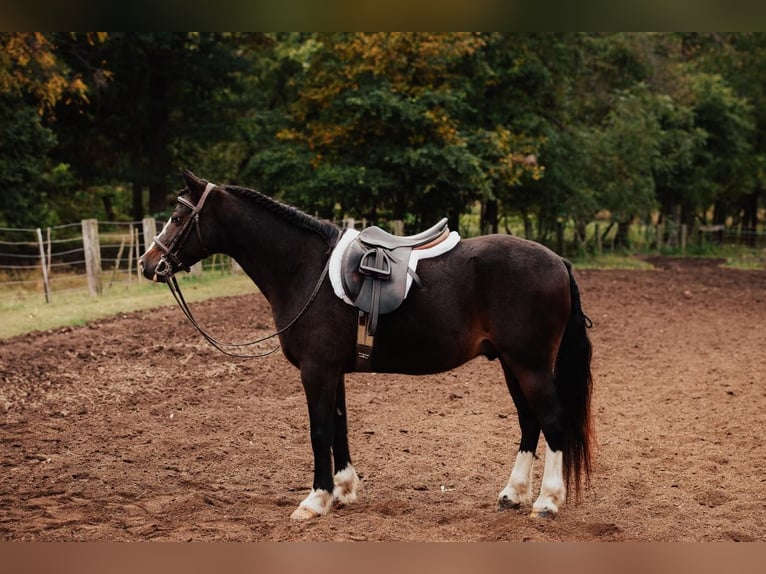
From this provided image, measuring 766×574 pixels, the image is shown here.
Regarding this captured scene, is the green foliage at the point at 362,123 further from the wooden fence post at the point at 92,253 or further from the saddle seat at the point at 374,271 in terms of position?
the saddle seat at the point at 374,271

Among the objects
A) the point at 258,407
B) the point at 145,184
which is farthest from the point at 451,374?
the point at 145,184

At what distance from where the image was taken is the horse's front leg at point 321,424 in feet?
14.8

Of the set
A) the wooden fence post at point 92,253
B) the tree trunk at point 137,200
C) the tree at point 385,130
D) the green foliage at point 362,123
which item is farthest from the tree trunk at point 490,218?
the wooden fence post at point 92,253

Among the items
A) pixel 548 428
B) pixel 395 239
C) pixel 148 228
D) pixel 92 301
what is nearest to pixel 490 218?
pixel 148 228

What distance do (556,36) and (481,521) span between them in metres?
23.5

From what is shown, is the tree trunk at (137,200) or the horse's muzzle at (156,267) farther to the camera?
the tree trunk at (137,200)

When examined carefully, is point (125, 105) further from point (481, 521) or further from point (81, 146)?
point (481, 521)

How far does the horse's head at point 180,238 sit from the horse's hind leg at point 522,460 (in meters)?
2.09

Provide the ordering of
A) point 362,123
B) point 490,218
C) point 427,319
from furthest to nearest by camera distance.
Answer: point 490,218, point 362,123, point 427,319

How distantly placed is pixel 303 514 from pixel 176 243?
1.80 meters

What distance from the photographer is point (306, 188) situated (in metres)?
21.1

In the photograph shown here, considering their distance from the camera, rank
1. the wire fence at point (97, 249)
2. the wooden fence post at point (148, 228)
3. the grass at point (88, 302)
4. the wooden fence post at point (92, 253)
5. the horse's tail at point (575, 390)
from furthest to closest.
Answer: the wooden fence post at point (148, 228) → the wire fence at point (97, 249) → the wooden fence post at point (92, 253) → the grass at point (88, 302) → the horse's tail at point (575, 390)

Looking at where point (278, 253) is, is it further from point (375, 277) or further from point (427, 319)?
point (427, 319)

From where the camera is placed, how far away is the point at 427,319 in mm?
4492
